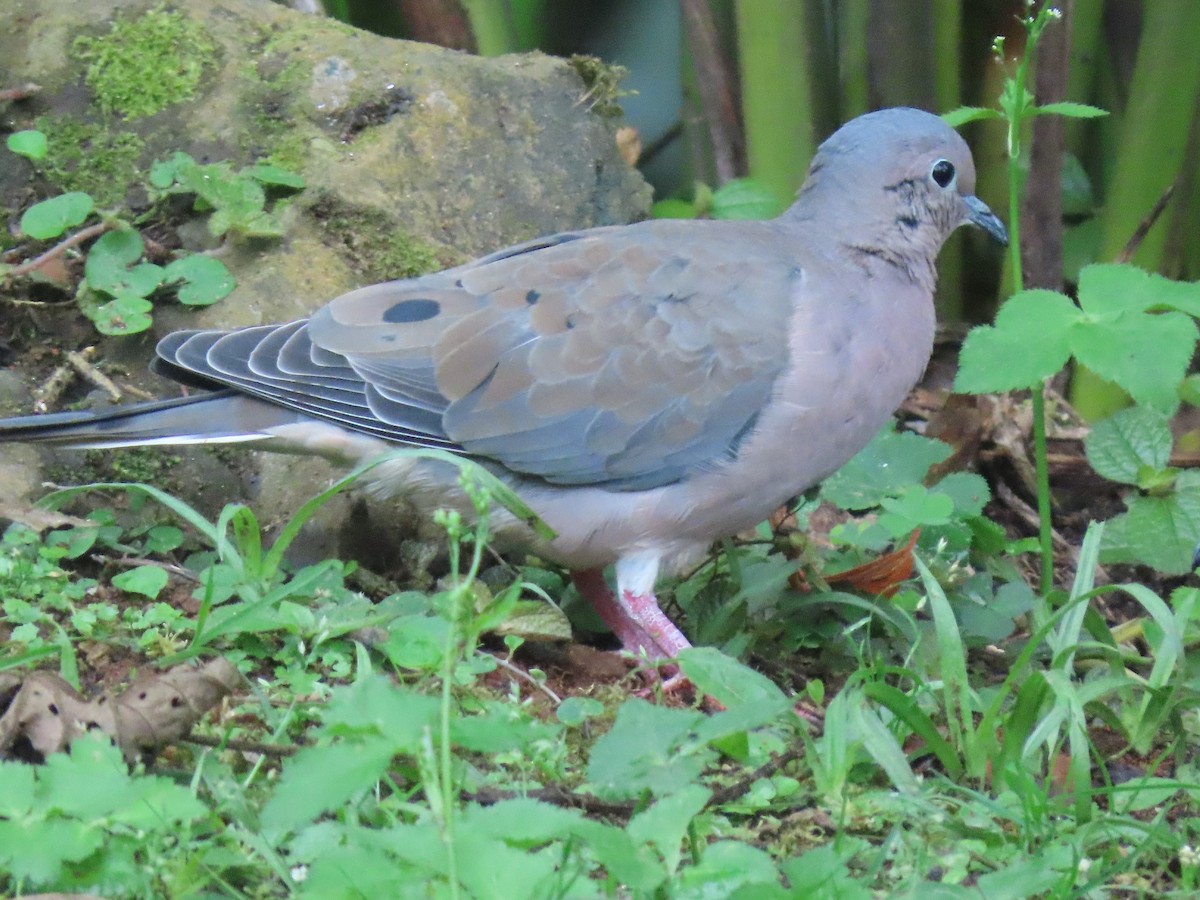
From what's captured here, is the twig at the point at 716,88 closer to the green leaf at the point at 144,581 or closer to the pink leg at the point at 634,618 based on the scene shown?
the pink leg at the point at 634,618

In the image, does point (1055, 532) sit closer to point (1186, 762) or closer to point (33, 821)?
point (1186, 762)

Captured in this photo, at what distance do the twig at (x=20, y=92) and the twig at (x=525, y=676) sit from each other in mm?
2438

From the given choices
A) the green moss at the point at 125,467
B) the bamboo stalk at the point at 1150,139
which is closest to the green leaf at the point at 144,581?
the green moss at the point at 125,467

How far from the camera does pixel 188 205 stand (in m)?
4.09

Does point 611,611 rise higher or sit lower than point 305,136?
lower

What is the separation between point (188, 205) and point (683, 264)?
1.63 metres

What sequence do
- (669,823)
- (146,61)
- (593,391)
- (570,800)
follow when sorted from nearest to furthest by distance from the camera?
(669,823), (570,800), (593,391), (146,61)

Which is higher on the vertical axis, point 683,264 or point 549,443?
point 683,264

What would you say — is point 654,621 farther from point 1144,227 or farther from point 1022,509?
point 1144,227

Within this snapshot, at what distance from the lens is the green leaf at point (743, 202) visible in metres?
4.74

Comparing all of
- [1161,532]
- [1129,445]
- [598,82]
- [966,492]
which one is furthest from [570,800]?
[598,82]

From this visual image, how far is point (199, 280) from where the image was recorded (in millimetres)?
3859

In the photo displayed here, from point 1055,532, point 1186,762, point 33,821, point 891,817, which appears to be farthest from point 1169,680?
point 33,821

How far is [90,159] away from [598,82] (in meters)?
1.68
